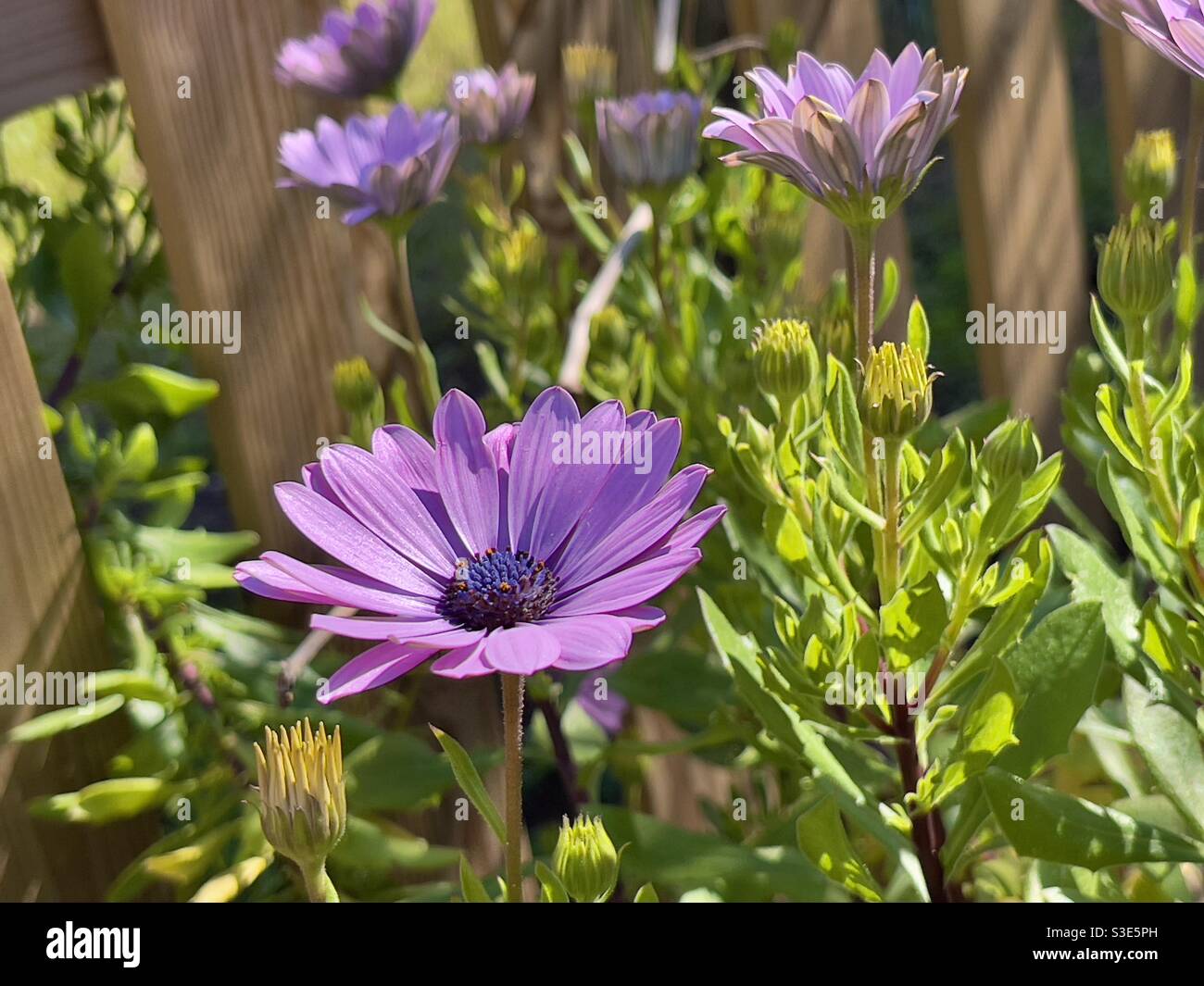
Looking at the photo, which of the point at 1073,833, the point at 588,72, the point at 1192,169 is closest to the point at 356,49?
the point at 588,72

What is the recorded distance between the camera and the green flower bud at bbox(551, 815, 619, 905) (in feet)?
1.51

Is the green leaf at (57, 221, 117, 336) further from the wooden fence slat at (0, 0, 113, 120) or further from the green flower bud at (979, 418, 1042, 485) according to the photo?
the green flower bud at (979, 418, 1042, 485)

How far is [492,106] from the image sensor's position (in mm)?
867

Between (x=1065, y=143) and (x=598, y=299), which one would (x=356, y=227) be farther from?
(x=1065, y=143)

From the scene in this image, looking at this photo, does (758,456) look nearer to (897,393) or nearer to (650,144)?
(897,393)

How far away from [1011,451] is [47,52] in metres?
0.66

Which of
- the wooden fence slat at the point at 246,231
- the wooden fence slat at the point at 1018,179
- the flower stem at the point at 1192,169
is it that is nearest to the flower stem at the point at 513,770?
the flower stem at the point at 1192,169

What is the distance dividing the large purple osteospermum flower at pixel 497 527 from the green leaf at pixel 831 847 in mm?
165

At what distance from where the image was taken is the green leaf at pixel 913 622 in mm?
527

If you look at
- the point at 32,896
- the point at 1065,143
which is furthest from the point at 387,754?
the point at 1065,143

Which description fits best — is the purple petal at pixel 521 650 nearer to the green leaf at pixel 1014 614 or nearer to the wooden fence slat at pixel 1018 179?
the green leaf at pixel 1014 614

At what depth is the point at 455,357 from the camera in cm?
172

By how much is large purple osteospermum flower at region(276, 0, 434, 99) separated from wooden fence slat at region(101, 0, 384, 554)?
1.8 inches

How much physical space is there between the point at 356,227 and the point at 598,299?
9.5 inches
